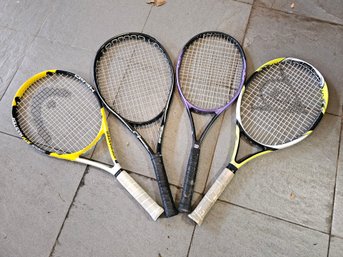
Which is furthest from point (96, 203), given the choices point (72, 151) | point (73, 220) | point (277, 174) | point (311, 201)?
point (311, 201)

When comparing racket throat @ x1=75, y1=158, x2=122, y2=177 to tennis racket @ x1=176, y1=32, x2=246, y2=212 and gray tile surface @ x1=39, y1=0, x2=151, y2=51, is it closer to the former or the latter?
tennis racket @ x1=176, y1=32, x2=246, y2=212

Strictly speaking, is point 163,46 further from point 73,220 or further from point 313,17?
point 73,220

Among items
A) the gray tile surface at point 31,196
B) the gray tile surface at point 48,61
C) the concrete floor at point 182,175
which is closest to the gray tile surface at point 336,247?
the concrete floor at point 182,175

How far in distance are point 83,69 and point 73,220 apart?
904 millimetres

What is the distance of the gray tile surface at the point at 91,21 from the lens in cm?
196

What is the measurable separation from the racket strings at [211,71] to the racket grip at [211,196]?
0.41m

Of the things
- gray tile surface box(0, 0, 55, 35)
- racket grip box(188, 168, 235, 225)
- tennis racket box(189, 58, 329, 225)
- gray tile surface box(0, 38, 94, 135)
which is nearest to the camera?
racket grip box(188, 168, 235, 225)

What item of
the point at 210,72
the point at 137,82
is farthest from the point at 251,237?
the point at 137,82

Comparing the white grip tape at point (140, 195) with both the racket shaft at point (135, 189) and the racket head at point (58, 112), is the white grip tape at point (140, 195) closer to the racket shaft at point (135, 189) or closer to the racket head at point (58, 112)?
the racket shaft at point (135, 189)

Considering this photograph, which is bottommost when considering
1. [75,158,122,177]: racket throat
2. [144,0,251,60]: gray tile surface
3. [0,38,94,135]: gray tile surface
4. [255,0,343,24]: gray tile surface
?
[75,158,122,177]: racket throat

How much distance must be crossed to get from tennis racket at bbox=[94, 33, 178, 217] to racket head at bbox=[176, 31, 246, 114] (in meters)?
0.11

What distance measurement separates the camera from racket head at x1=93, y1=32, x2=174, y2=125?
174 cm

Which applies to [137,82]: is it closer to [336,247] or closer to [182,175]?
[182,175]

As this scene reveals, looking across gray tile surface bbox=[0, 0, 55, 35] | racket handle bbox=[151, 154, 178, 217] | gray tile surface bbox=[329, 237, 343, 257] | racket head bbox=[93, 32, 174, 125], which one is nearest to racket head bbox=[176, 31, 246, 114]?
racket head bbox=[93, 32, 174, 125]
